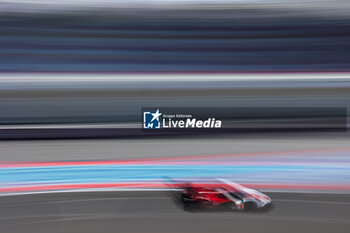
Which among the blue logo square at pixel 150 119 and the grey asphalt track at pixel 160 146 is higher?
the blue logo square at pixel 150 119

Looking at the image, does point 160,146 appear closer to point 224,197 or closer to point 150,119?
point 150,119

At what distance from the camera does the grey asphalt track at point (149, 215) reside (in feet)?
4.38

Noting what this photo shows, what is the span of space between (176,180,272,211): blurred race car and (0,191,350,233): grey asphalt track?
1.3 inches

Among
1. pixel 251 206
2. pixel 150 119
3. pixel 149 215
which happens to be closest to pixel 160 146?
pixel 150 119

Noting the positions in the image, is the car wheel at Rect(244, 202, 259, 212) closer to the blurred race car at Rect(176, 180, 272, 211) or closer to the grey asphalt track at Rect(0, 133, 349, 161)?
the blurred race car at Rect(176, 180, 272, 211)

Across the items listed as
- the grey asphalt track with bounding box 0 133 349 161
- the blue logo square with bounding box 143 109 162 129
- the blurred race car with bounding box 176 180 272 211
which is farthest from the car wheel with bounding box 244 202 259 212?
the blue logo square with bounding box 143 109 162 129

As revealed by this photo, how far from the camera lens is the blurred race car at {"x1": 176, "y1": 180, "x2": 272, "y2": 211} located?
53.5 inches

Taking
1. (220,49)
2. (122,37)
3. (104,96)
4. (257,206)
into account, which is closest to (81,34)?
(122,37)

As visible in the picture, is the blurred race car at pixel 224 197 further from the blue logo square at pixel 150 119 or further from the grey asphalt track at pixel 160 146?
the blue logo square at pixel 150 119

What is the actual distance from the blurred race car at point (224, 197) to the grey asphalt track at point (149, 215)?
3 centimetres

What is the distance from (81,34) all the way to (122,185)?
2.28 feet

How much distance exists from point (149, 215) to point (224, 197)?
0.35m

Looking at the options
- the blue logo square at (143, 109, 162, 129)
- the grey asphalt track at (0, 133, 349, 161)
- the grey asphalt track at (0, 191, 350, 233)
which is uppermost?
the blue logo square at (143, 109, 162, 129)

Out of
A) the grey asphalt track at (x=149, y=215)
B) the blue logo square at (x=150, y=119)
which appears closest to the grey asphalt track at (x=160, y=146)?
the blue logo square at (x=150, y=119)
